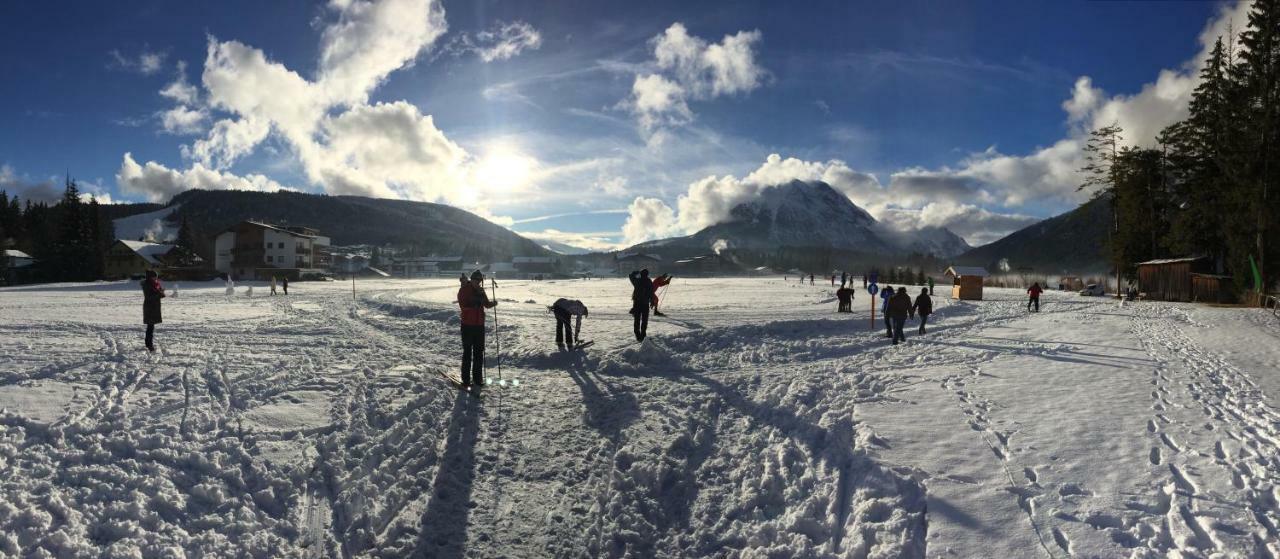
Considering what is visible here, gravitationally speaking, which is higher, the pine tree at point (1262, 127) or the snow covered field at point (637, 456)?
the pine tree at point (1262, 127)

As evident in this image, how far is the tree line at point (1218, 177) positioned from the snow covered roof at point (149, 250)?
98673 mm

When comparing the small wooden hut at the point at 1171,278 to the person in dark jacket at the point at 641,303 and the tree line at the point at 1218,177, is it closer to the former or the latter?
the tree line at the point at 1218,177

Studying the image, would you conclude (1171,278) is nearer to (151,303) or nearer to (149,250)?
(151,303)

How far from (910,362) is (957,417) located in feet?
16.5

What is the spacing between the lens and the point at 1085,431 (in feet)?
22.7

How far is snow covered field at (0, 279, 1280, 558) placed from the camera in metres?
4.79

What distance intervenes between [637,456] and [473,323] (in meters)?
4.44

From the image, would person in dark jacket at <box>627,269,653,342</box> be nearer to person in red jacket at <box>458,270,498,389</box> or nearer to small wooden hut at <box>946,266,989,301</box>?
person in red jacket at <box>458,270,498,389</box>

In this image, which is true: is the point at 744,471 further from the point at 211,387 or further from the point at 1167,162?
the point at 1167,162

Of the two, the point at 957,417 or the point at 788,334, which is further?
the point at 788,334

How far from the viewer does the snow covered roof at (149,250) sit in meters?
70.9

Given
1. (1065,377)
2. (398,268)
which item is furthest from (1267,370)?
(398,268)

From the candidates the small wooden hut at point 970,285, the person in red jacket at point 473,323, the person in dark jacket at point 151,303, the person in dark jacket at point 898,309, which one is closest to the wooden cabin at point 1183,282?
the small wooden hut at point 970,285

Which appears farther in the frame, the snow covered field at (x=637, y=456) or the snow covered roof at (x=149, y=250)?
the snow covered roof at (x=149, y=250)
